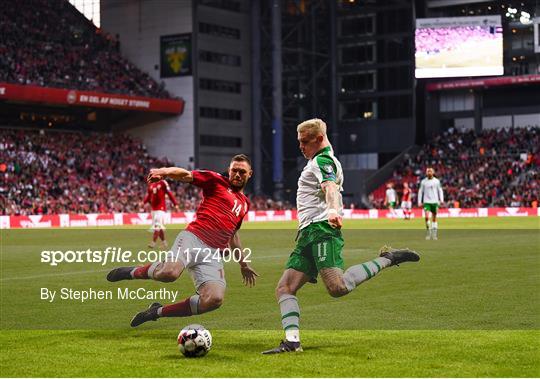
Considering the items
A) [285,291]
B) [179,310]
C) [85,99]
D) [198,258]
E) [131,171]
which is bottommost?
[179,310]

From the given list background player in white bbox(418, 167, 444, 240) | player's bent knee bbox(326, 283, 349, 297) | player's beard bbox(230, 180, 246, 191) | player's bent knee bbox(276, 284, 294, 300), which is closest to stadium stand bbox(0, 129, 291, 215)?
background player in white bbox(418, 167, 444, 240)

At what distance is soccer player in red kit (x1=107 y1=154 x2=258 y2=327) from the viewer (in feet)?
35.6

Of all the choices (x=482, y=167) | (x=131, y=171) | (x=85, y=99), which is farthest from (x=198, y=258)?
(x=482, y=167)

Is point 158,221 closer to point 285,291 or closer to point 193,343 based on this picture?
point 285,291

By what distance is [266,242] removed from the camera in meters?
32.5

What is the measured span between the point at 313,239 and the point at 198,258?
1.52 meters

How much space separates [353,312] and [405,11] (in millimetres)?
73661

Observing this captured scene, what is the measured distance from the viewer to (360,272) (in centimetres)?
1066

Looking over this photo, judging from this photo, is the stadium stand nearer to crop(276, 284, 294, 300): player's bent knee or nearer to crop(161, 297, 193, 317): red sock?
crop(161, 297, 193, 317): red sock

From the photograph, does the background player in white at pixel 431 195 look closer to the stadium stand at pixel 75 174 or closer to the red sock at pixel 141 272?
the red sock at pixel 141 272

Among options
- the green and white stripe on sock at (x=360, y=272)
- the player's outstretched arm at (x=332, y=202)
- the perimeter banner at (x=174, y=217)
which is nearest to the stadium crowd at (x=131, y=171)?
the perimeter banner at (x=174, y=217)

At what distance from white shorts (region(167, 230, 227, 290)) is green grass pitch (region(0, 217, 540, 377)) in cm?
80

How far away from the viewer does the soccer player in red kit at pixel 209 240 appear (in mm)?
10844

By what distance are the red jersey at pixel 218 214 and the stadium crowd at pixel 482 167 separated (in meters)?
59.2
